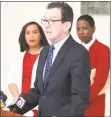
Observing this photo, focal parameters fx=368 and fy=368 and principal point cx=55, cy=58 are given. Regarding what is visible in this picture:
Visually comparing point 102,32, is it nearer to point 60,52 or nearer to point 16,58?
point 16,58

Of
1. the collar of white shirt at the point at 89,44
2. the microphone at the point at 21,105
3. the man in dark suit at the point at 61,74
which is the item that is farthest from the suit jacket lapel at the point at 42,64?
the collar of white shirt at the point at 89,44

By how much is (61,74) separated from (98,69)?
1427 mm

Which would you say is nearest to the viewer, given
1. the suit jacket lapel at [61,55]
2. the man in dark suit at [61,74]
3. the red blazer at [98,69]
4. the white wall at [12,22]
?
the man in dark suit at [61,74]

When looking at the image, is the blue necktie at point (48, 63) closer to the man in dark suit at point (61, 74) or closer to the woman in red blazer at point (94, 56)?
the man in dark suit at point (61, 74)

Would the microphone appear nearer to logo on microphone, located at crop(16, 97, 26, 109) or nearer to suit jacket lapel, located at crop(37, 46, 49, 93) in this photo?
logo on microphone, located at crop(16, 97, 26, 109)

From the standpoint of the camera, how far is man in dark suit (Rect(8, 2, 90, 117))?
1904 millimetres

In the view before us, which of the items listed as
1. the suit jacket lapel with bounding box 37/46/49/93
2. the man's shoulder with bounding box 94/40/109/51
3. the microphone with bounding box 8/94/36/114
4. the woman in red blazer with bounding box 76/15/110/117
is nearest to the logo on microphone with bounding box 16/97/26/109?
the microphone with bounding box 8/94/36/114

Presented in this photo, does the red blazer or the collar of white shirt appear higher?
the collar of white shirt

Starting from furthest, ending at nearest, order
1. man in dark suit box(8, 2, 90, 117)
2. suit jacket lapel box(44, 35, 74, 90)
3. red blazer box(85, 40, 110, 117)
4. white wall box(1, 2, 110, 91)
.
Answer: white wall box(1, 2, 110, 91) < red blazer box(85, 40, 110, 117) < suit jacket lapel box(44, 35, 74, 90) < man in dark suit box(8, 2, 90, 117)

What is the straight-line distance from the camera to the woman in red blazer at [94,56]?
3.38 meters

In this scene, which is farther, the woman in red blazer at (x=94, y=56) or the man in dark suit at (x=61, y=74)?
the woman in red blazer at (x=94, y=56)

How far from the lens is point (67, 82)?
6.50ft

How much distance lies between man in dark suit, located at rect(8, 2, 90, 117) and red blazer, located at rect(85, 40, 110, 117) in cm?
126

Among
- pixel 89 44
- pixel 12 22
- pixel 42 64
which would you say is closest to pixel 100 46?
pixel 89 44
